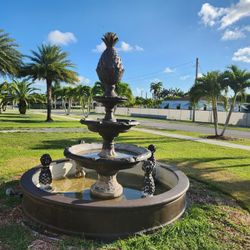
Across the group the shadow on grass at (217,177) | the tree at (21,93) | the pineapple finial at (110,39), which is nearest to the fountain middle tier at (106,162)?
the pineapple finial at (110,39)

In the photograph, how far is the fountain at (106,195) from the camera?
4.57 meters

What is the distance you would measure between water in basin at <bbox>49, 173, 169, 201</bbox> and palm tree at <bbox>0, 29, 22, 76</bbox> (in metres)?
19.4

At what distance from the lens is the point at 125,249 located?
166 inches

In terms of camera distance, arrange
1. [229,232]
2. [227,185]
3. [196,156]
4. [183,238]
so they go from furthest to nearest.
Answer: [196,156] → [227,185] → [229,232] → [183,238]

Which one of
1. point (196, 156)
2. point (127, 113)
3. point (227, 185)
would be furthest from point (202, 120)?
point (227, 185)

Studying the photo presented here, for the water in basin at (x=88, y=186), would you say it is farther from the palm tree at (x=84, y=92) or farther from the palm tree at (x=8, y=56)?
the palm tree at (x=84, y=92)

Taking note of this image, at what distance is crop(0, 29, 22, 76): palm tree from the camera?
24.0m

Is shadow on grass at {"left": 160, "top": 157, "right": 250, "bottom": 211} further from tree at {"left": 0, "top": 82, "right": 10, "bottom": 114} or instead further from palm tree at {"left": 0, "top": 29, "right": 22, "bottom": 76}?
tree at {"left": 0, "top": 82, "right": 10, "bottom": 114}

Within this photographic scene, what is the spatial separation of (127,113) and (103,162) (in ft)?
171

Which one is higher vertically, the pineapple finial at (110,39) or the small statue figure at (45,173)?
the pineapple finial at (110,39)

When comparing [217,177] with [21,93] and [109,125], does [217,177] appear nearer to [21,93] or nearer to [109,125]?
[109,125]

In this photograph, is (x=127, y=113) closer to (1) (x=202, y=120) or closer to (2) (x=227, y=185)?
(1) (x=202, y=120)

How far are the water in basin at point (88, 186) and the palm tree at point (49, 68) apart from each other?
22.5 meters

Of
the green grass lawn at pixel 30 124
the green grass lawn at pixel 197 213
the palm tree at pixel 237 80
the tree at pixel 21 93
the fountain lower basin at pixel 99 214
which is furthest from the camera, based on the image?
the tree at pixel 21 93
